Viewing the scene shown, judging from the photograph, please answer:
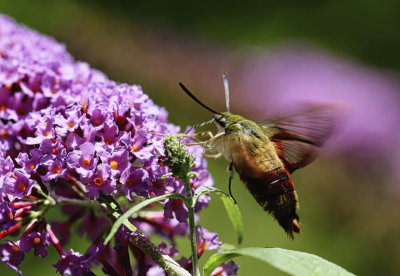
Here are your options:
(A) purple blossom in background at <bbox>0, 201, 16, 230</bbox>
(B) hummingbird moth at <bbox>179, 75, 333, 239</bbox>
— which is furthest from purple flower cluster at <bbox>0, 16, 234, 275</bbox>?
(B) hummingbird moth at <bbox>179, 75, 333, 239</bbox>

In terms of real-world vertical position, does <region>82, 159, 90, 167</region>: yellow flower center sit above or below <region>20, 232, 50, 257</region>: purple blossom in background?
above

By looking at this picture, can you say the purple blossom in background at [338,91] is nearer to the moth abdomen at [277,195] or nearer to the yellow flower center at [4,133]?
the moth abdomen at [277,195]

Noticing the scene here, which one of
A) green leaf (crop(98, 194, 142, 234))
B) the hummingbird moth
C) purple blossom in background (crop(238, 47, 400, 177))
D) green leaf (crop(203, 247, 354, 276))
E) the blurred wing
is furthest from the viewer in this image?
purple blossom in background (crop(238, 47, 400, 177))

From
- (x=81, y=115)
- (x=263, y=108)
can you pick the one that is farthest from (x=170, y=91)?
(x=81, y=115)

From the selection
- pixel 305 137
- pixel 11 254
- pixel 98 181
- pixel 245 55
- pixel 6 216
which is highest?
pixel 305 137

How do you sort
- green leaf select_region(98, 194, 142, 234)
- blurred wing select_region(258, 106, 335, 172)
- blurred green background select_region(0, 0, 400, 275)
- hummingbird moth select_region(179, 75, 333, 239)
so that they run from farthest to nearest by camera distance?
blurred green background select_region(0, 0, 400, 275), blurred wing select_region(258, 106, 335, 172), hummingbird moth select_region(179, 75, 333, 239), green leaf select_region(98, 194, 142, 234)

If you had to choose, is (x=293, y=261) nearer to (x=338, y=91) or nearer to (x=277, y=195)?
(x=277, y=195)

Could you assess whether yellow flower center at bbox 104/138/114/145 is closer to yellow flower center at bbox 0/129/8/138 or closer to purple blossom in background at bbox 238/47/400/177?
yellow flower center at bbox 0/129/8/138

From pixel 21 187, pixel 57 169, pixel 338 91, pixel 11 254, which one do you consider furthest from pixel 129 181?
pixel 338 91
